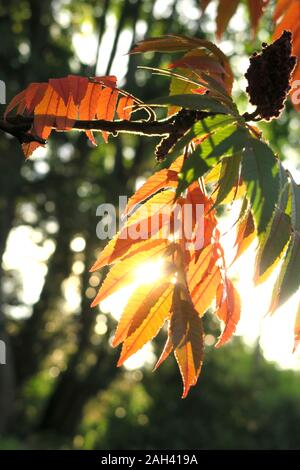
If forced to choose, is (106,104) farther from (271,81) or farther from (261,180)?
(261,180)

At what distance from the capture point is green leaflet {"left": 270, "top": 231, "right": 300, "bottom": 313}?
120cm

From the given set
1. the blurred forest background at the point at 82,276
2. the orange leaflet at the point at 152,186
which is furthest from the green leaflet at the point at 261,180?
the blurred forest background at the point at 82,276

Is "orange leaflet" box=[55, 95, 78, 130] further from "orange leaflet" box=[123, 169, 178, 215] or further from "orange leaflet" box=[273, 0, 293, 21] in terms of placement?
"orange leaflet" box=[273, 0, 293, 21]

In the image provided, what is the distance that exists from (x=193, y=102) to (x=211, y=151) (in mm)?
75

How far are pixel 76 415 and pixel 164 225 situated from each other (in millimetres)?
15845

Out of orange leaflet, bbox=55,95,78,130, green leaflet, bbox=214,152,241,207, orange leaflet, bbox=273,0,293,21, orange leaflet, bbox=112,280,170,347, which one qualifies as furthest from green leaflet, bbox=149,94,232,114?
orange leaflet, bbox=273,0,293,21

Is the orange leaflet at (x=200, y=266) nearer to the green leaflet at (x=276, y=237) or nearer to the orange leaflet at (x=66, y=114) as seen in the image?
the green leaflet at (x=276, y=237)

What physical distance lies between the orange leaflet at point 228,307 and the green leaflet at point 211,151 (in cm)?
32

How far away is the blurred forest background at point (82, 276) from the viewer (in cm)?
1373

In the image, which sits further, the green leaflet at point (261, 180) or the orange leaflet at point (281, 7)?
the orange leaflet at point (281, 7)

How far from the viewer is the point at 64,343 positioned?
16391 mm

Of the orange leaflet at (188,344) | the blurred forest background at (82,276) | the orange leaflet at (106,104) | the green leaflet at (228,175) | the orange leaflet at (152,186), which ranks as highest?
the blurred forest background at (82,276)

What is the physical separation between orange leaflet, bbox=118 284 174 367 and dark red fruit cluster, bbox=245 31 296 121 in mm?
326

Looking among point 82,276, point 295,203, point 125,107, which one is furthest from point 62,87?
point 82,276
